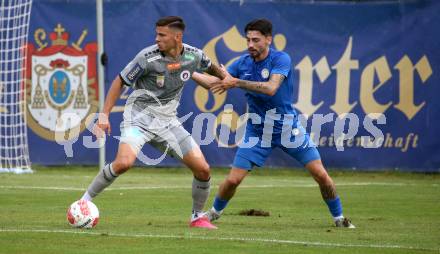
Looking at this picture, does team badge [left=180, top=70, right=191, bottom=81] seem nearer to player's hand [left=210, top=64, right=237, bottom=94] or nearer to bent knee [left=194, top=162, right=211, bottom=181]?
player's hand [left=210, top=64, right=237, bottom=94]

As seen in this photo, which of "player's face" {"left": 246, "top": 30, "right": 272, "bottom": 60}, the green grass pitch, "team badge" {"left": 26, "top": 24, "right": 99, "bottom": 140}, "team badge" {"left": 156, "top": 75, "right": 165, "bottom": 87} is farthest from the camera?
"team badge" {"left": 26, "top": 24, "right": 99, "bottom": 140}

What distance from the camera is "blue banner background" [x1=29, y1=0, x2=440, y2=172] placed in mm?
21500

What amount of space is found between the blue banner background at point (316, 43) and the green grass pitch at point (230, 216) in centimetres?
52

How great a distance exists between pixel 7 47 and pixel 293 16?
242 inches

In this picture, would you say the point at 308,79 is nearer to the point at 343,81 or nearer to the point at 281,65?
the point at 343,81

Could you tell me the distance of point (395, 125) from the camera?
2153 centimetres

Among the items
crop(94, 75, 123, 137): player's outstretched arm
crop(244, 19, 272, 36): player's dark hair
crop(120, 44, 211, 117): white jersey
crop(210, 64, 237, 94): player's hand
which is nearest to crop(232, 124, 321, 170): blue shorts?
crop(210, 64, 237, 94): player's hand

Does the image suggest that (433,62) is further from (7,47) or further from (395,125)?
(7,47)

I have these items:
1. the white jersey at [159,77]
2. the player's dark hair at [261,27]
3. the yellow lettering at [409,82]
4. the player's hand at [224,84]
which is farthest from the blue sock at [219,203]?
the yellow lettering at [409,82]

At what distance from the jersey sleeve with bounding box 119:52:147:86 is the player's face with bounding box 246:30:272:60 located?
55.1 inches

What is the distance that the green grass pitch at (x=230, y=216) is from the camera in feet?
33.9

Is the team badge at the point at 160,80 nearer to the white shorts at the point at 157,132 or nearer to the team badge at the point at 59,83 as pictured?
the white shorts at the point at 157,132

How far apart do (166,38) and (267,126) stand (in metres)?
1.68

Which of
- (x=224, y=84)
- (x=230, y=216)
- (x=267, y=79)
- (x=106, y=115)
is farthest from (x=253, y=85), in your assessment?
(x=230, y=216)
